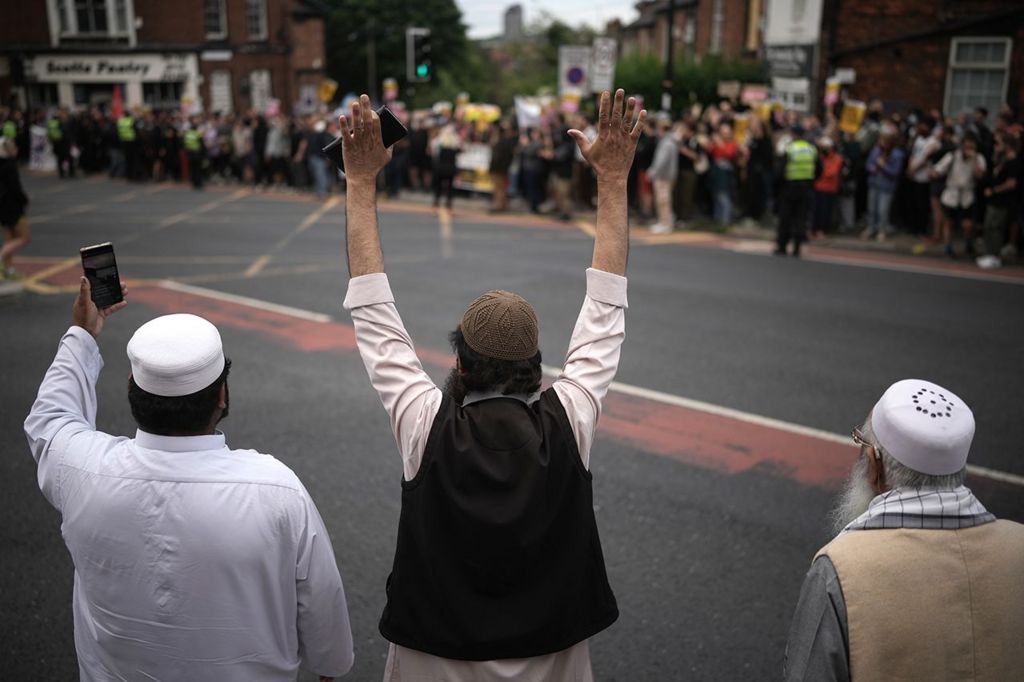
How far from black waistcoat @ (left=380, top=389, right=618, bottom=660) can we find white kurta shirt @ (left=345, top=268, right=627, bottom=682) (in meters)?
0.06

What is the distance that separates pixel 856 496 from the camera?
8.14ft

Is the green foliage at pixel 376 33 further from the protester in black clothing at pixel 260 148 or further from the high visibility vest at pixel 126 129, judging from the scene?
the protester in black clothing at pixel 260 148

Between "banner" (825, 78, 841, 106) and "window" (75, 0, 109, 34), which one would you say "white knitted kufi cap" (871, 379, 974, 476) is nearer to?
"banner" (825, 78, 841, 106)

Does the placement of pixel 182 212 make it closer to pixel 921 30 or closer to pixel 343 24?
pixel 921 30

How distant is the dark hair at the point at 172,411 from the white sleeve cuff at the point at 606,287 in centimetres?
111

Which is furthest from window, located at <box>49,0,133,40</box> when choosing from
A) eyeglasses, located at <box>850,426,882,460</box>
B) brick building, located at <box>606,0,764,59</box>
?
eyeglasses, located at <box>850,426,882,460</box>

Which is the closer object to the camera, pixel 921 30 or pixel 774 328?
pixel 774 328

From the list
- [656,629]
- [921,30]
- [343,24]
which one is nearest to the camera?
[656,629]

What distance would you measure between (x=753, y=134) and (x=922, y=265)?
473cm

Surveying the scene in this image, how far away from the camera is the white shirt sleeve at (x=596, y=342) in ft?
8.67

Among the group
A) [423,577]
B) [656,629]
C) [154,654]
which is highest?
[423,577]

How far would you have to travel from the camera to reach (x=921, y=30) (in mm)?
22594

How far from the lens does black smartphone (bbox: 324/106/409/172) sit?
8.93 feet

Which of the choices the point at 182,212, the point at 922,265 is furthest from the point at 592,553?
the point at 182,212
